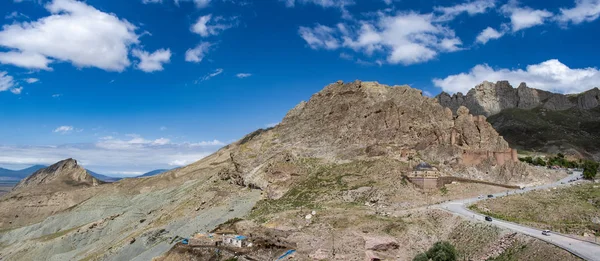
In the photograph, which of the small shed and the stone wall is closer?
the small shed

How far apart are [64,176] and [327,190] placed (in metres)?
128

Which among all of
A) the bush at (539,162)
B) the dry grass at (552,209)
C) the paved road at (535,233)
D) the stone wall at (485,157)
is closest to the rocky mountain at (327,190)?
the stone wall at (485,157)

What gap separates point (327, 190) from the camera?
243 feet

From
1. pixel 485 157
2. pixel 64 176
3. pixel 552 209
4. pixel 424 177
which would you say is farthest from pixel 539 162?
pixel 64 176

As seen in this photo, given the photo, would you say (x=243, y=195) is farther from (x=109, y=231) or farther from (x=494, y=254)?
(x=494, y=254)

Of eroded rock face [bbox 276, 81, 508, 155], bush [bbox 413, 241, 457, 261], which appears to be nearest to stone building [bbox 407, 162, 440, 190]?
eroded rock face [bbox 276, 81, 508, 155]

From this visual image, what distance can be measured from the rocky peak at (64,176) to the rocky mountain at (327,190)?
42.4 meters

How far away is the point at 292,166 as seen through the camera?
84.4 metres

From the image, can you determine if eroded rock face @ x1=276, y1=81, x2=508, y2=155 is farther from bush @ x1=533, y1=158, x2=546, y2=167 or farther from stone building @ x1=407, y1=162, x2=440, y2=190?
bush @ x1=533, y1=158, x2=546, y2=167

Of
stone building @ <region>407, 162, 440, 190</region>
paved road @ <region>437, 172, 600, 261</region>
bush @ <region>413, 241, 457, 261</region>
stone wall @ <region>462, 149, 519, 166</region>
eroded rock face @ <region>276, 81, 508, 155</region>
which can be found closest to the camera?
paved road @ <region>437, 172, 600, 261</region>

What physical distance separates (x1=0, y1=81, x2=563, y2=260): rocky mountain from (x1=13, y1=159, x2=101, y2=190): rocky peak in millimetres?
42430

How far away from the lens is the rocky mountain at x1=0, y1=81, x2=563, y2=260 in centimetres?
5647

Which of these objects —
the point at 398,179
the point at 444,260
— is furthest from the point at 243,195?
the point at 444,260

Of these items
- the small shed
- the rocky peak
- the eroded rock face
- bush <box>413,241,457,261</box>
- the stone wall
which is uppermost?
the eroded rock face
